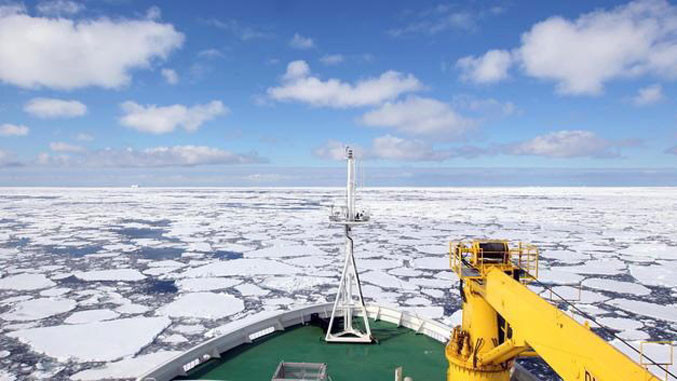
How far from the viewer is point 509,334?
3.74 metres

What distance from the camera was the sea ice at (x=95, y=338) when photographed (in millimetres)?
6645

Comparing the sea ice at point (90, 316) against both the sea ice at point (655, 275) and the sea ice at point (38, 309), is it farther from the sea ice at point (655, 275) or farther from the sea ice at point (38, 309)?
the sea ice at point (655, 275)

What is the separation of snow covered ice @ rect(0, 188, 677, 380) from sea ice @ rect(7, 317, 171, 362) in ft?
0.10

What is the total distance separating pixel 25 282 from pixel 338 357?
31.0ft

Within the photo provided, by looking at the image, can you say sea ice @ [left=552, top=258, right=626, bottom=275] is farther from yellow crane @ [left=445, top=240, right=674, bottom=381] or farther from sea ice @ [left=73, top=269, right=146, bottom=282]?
sea ice @ [left=73, top=269, right=146, bottom=282]

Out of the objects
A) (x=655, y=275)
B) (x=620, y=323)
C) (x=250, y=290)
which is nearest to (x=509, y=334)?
(x=620, y=323)

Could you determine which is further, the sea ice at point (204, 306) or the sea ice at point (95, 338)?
the sea ice at point (204, 306)

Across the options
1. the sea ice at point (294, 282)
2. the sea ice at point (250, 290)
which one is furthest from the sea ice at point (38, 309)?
the sea ice at point (294, 282)

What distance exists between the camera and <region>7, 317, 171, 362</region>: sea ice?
6.64 m

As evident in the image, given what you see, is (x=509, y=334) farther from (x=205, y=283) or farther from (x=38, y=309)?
(x=38, y=309)

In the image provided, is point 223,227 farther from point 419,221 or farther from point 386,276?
point 386,276

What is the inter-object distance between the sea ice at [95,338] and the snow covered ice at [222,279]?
3 cm

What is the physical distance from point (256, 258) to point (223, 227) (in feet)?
27.7

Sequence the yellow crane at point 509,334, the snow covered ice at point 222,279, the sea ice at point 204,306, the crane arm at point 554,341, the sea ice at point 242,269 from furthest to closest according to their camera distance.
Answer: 1. the sea ice at point 242,269
2. the sea ice at point 204,306
3. the snow covered ice at point 222,279
4. the yellow crane at point 509,334
5. the crane arm at point 554,341
